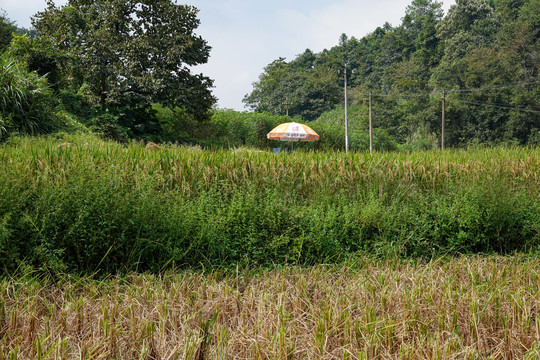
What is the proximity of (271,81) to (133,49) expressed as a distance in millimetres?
42884

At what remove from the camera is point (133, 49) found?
13234 mm

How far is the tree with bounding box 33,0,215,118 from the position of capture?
1300cm

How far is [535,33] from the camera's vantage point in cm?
3225

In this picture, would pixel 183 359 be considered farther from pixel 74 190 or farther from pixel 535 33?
pixel 535 33

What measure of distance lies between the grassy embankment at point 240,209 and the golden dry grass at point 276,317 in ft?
1.33

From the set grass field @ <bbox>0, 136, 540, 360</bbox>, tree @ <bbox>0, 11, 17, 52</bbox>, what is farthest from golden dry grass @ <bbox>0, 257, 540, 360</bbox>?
tree @ <bbox>0, 11, 17, 52</bbox>

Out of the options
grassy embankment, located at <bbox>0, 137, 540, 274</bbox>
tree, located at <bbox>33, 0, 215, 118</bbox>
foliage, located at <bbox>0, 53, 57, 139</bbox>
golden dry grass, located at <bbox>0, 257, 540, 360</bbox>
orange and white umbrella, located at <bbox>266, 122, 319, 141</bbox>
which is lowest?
golden dry grass, located at <bbox>0, 257, 540, 360</bbox>

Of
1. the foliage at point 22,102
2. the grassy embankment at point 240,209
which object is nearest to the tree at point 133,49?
the foliage at point 22,102

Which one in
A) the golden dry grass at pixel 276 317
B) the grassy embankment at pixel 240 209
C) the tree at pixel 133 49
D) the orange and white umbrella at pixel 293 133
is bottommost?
the golden dry grass at pixel 276 317

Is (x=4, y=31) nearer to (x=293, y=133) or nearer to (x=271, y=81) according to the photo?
(x=293, y=133)

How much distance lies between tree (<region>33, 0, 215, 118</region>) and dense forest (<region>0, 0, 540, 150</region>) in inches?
1.6

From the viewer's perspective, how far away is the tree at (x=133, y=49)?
13.0m

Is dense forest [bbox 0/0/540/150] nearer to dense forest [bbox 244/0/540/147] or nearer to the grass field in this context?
dense forest [bbox 244/0/540/147]

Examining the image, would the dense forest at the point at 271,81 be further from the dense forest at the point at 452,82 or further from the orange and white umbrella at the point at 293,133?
the orange and white umbrella at the point at 293,133
